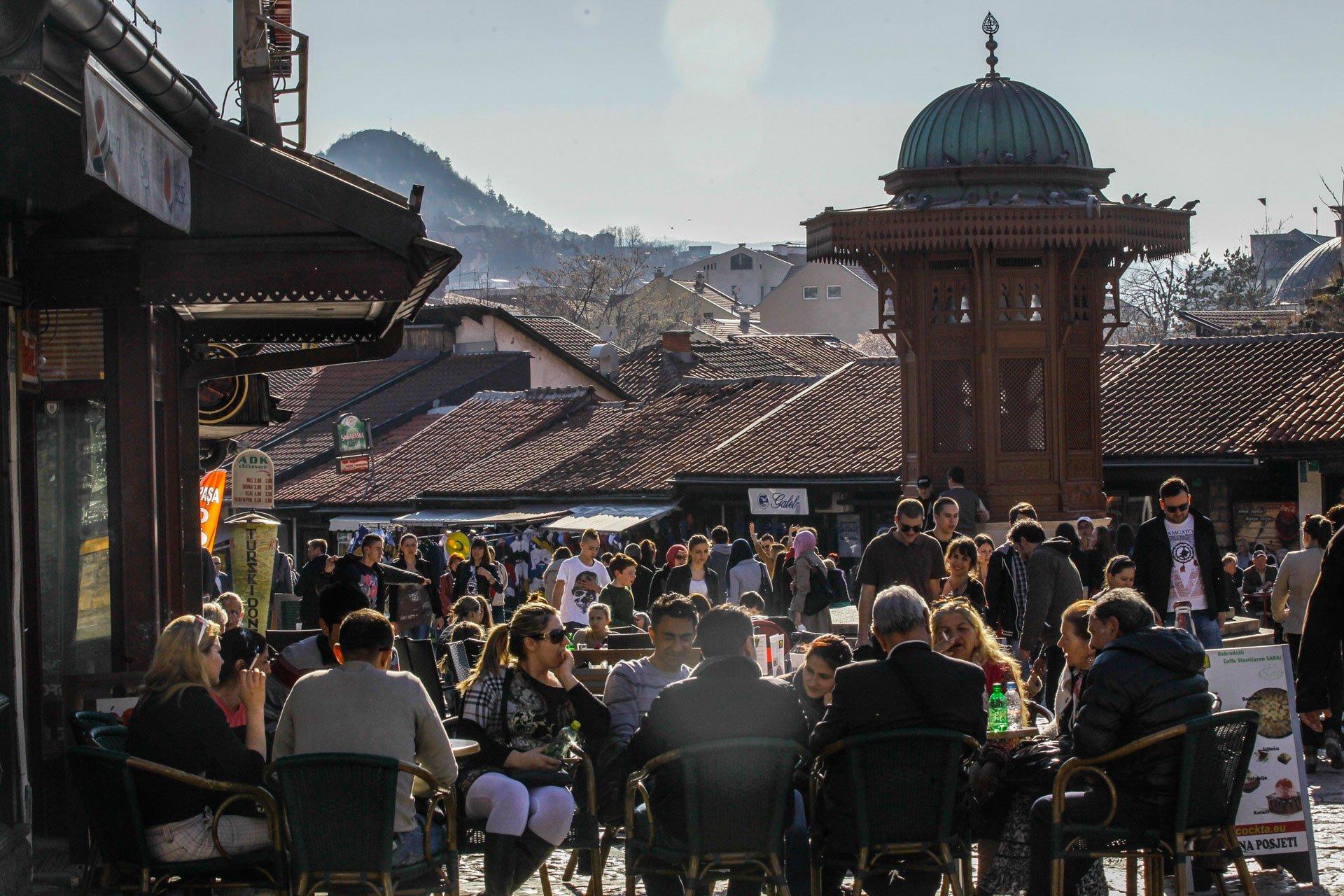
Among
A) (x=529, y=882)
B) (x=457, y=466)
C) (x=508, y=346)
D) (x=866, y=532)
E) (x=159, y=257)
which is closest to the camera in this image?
(x=159, y=257)

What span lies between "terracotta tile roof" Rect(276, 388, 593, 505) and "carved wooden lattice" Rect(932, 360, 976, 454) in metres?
18.6

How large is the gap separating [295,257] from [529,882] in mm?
3093

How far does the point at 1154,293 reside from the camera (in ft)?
238

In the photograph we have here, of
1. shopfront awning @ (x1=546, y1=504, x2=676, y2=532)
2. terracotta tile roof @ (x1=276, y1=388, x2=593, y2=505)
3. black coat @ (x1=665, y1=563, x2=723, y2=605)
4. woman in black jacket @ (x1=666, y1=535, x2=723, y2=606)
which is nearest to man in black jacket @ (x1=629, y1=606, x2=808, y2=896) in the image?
black coat @ (x1=665, y1=563, x2=723, y2=605)

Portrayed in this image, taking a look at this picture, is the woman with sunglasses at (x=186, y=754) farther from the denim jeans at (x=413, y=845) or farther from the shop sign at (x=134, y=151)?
the shop sign at (x=134, y=151)

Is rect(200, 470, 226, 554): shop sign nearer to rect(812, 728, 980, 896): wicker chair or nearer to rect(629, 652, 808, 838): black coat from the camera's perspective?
rect(629, 652, 808, 838): black coat

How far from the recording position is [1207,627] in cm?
1162

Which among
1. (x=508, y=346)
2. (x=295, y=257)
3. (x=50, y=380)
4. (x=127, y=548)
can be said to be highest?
(x=508, y=346)

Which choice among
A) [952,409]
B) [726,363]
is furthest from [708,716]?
[726,363]

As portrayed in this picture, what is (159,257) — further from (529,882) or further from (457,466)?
(457,466)

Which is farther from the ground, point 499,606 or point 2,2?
point 2,2

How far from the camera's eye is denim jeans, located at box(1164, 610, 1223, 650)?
1156cm

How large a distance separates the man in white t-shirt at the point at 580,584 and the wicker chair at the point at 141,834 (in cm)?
870

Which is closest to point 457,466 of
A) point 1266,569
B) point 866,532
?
point 866,532
